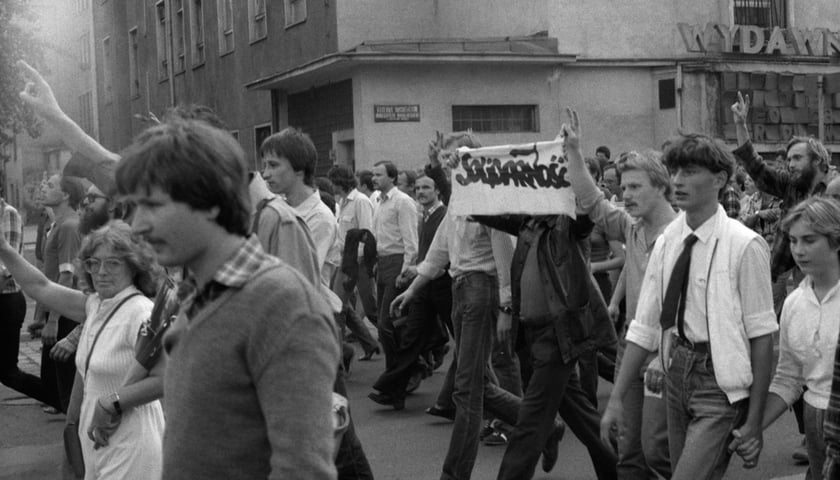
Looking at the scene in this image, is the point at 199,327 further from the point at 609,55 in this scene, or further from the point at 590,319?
the point at 609,55

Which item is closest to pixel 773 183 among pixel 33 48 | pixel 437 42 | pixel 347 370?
pixel 347 370

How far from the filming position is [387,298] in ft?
39.7

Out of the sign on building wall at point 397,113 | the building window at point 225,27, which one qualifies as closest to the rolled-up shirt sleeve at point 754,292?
the sign on building wall at point 397,113

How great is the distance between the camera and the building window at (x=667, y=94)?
24250mm

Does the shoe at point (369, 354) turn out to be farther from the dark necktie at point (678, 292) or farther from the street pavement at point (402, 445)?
the dark necktie at point (678, 292)

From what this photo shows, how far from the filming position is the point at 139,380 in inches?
173

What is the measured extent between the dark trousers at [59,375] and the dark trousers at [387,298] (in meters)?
2.65

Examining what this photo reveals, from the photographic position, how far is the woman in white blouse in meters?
4.89

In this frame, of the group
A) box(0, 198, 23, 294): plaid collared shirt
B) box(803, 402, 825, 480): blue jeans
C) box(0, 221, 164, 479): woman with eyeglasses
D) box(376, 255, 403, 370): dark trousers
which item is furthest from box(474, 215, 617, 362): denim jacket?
box(376, 255, 403, 370): dark trousers

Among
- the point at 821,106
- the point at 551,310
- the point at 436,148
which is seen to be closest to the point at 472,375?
the point at 551,310

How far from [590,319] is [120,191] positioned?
4022 mm

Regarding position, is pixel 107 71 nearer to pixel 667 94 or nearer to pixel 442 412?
pixel 667 94

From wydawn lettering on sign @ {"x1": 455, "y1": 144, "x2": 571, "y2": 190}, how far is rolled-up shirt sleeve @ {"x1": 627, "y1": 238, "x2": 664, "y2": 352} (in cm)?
156

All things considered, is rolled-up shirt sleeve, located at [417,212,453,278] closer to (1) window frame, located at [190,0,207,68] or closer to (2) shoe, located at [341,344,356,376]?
(2) shoe, located at [341,344,356,376]
